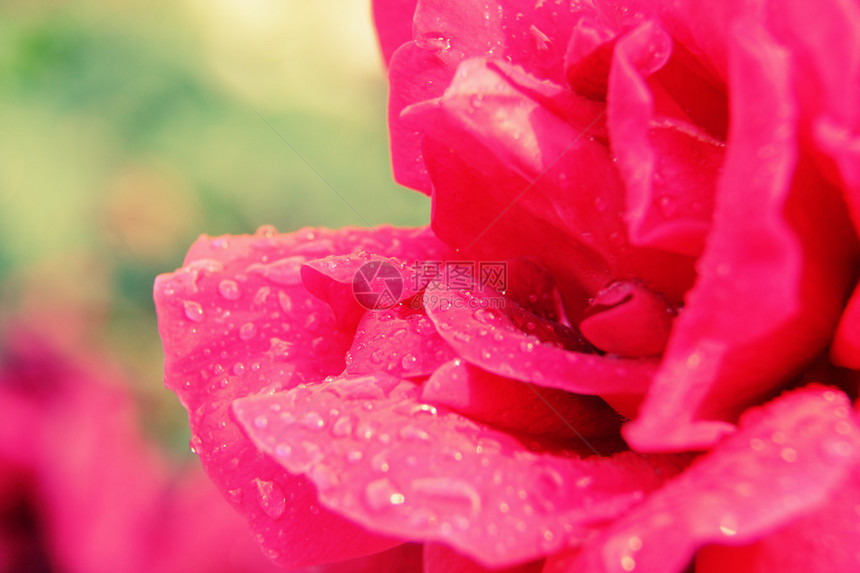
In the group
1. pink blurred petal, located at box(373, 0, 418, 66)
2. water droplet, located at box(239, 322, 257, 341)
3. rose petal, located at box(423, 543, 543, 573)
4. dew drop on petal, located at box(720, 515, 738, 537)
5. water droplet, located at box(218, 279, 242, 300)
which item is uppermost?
pink blurred petal, located at box(373, 0, 418, 66)

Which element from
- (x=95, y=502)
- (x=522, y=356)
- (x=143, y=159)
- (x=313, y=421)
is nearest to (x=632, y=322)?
(x=522, y=356)

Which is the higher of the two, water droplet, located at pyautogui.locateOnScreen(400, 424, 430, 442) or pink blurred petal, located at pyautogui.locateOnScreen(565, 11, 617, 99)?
pink blurred petal, located at pyautogui.locateOnScreen(565, 11, 617, 99)

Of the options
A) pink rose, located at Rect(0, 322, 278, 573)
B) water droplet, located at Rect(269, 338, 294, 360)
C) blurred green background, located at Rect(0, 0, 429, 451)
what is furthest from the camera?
blurred green background, located at Rect(0, 0, 429, 451)

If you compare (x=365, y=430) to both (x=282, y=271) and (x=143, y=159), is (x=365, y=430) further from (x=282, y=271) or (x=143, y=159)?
(x=143, y=159)

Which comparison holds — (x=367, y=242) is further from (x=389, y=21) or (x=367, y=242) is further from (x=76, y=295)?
(x=76, y=295)

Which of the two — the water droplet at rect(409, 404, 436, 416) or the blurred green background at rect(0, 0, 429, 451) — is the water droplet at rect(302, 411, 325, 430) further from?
the blurred green background at rect(0, 0, 429, 451)

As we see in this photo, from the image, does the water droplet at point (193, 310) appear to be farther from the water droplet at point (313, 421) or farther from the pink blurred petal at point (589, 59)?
the pink blurred petal at point (589, 59)

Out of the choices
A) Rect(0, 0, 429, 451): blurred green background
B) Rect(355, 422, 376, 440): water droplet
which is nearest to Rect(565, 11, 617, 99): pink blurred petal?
Rect(355, 422, 376, 440): water droplet
